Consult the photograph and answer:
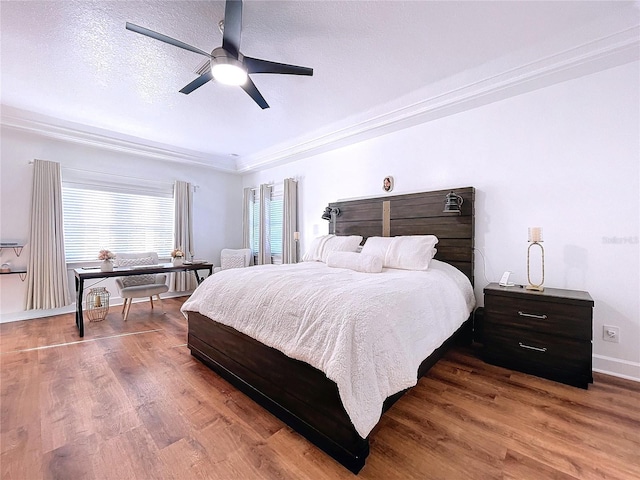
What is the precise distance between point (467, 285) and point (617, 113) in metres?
1.90

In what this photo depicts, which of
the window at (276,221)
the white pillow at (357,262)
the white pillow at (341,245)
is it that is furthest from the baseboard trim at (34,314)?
the white pillow at (357,262)

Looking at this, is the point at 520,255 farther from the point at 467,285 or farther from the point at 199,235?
the point at 199,235

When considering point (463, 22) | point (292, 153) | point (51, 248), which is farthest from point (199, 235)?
point (463, 22)

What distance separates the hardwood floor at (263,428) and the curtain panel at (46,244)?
5.50 ft

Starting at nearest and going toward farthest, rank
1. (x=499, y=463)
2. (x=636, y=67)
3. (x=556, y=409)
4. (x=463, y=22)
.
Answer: (x=499, y=463) → (x=556, y=409) → (x=463, y=22) → (x=636, y=67)

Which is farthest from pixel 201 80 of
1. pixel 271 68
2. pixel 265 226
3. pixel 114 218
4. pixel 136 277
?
pixel 114 218

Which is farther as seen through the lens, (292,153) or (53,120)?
(292,153)

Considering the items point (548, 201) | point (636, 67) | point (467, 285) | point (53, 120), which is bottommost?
point (467, 285)

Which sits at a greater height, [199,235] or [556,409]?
[199,235]

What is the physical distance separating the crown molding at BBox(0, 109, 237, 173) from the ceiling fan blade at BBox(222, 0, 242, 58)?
11.4 feet

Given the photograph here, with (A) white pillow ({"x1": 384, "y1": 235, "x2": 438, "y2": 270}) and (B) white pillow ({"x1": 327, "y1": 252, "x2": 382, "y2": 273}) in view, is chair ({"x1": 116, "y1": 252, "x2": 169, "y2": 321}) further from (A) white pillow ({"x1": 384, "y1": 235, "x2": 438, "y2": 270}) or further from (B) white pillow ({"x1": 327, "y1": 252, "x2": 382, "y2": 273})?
(A) white pillow ({"x1": 384, "y1": 235, "x2": 438, "y2": 270})

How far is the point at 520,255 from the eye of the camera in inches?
109

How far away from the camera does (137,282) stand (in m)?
4.11

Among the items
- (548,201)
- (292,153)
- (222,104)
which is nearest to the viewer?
(548,201)
